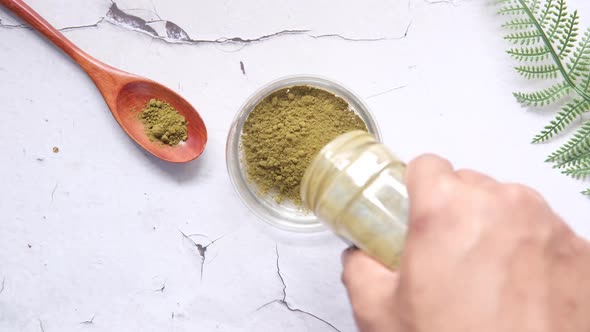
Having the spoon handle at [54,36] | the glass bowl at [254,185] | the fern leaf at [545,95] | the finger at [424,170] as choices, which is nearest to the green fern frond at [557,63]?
the fern leaf at [545,95]

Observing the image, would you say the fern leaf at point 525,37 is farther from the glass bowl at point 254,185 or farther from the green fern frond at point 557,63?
the glass bowl at point 254,185

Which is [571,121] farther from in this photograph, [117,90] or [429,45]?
[117,90]

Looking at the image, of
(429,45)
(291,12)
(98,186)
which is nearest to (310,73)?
(291,12)

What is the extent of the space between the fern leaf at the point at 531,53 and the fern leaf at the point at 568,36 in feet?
0.08

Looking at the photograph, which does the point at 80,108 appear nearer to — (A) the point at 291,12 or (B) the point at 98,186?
(B) the point at 98,186

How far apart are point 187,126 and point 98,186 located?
196mm

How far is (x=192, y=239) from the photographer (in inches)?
38.8

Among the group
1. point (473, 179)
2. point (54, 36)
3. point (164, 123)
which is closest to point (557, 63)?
point (473, 179)

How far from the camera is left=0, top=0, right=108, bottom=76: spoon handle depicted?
946mm

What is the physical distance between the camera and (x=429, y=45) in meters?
0.98

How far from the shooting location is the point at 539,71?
0.95 meters

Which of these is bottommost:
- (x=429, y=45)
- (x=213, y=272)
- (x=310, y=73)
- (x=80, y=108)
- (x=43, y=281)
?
(x=43, y=281)

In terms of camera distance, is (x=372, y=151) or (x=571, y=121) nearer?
(x=372, y=151)

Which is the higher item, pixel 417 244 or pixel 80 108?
pixel 417 244
